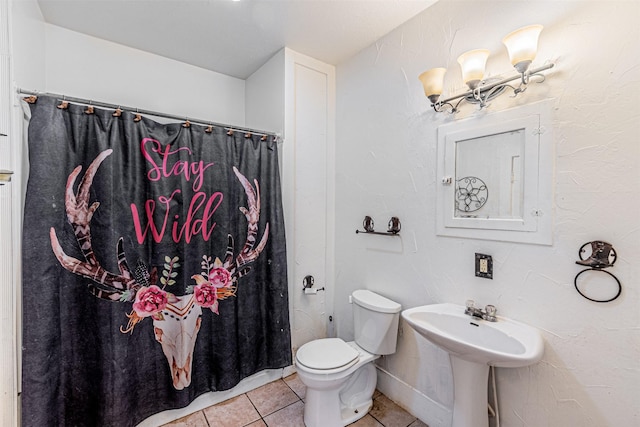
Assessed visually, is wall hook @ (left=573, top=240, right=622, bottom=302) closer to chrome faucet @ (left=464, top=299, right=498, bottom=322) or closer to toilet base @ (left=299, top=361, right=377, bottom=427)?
chrome faucet @ (left=464, top=299, right=498, bottom=322)

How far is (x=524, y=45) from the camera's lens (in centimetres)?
112

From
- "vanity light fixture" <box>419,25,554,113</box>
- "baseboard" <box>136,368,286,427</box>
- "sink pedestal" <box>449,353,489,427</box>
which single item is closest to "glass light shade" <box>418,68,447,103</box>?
"vanity light fixture" <box>419,25,554,113</box>

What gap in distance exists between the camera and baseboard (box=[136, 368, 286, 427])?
165 cm

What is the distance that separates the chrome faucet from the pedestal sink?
22 mm

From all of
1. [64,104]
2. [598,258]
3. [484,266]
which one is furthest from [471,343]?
[64,104]

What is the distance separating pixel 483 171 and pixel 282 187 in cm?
135

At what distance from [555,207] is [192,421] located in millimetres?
2280

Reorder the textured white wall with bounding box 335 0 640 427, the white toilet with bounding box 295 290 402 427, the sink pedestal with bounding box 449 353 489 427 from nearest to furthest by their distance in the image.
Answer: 1. the textured white wall with bounding box 335 0 640 427
2. the sink pedestal with bounding box 449 353 489 427
3. the white toilet with bounding box 295 290 402 427

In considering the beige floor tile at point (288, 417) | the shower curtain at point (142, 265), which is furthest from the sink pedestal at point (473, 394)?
the shower curtain at point (142, 265)

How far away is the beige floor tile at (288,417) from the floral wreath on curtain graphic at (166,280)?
0.56 metres

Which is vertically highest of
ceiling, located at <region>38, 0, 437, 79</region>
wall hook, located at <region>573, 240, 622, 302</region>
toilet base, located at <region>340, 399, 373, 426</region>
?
ceiling, located at <region>38, 0, 437, 79</region>

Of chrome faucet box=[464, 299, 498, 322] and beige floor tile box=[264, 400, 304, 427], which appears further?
beige floor tile box=[264, 400, 304, 427]

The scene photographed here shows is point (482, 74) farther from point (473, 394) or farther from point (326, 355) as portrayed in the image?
point (326, 355)

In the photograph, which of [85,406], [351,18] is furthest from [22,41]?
[85,406]
